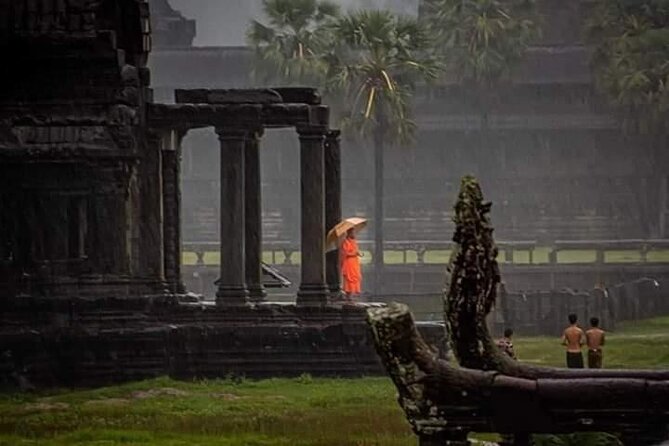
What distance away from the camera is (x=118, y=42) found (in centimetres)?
2094

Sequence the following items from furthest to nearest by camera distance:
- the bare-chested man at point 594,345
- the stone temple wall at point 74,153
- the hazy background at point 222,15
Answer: the hazy background at point 222,15
the stone temple wall at point 74,153
the bare-chested man at point 594,345

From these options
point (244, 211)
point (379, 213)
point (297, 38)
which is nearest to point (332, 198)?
point (244, 211)

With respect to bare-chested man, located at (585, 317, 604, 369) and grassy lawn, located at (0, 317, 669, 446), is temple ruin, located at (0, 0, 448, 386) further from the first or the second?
bare-chested man, located at (585, 317, 604, 369)

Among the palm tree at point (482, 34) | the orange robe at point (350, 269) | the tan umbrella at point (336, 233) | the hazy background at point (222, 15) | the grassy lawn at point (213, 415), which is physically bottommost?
the grassy lawn at point (213, 415)

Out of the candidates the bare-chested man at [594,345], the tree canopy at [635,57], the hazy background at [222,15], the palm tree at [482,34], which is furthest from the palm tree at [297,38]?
the hazy background at [222,15]

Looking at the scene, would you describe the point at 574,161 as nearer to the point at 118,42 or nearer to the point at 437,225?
the point at 437,225

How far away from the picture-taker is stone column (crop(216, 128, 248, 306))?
67.4 feet

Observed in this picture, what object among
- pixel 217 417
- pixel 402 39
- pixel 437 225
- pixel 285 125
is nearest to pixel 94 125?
pixel 285 125

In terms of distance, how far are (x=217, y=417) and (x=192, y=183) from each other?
37059mm

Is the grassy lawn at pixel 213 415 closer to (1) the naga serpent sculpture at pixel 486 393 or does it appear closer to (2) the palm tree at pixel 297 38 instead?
(1) the naga serpent sculpture at pixel 486 393

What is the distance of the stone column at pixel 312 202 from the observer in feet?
67.6

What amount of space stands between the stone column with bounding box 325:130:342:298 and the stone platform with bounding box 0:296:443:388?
1.68 m

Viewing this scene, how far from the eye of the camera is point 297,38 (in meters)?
38.7

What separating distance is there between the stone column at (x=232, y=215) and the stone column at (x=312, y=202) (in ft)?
2.15
